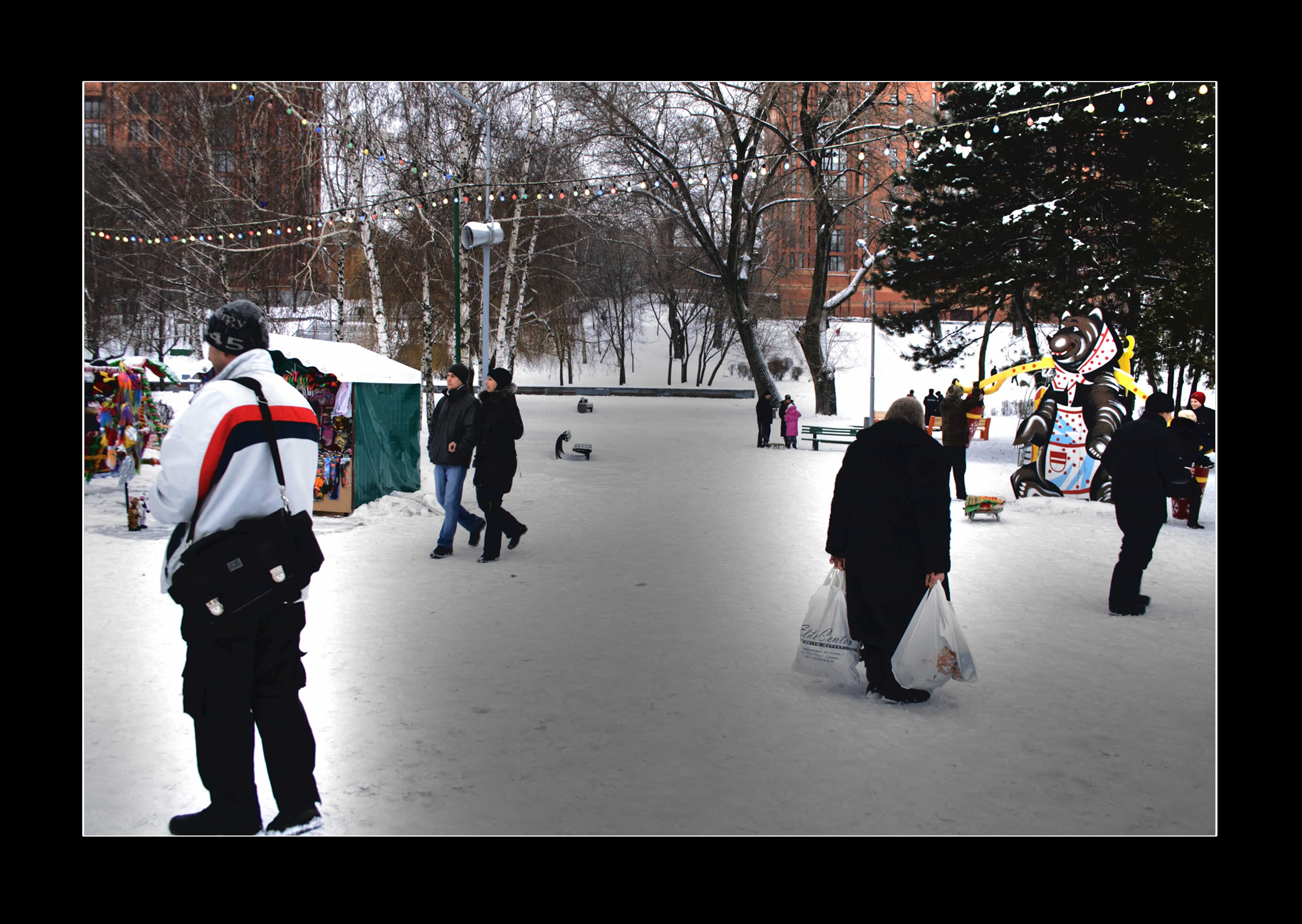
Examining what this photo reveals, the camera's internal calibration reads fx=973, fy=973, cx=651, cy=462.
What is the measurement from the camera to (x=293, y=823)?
3.28 m

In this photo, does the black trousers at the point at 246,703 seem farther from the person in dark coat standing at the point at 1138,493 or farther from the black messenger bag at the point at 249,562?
the person in dark coat standing at the point at 1138,493

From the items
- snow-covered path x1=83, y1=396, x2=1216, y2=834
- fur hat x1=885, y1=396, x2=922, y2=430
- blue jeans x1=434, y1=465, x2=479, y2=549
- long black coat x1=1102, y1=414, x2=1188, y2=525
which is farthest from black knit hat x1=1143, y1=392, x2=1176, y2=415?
blue jeans x1=434, y1=465, x2=479, y2=549

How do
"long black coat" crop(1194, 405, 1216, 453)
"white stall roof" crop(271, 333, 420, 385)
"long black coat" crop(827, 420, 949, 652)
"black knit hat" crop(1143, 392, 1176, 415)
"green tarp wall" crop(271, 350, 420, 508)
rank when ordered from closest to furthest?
"long black coat" crop(827, 420, 949, 652) → "black knit hat" crop(1143, 392, 1176, 415) → "white stall roof" crop(271, 333, 420, 385) → "green tarp wall" crop(271, 350, 420, 508) → "long black coat" crop(1194, 405, 1216, 453)

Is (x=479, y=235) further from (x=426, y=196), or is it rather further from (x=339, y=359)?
(x=426, y=196)

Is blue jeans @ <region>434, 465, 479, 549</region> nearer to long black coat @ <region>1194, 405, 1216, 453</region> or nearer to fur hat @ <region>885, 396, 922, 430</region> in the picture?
fur hat @ <region>885, 396, 922, 430</region>

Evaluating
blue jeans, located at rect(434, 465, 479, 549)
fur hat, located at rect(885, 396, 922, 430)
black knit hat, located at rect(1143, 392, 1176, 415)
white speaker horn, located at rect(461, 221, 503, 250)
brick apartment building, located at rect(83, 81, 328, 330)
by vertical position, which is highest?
brick apartment building, located at rect(83, 81, 328, 330)

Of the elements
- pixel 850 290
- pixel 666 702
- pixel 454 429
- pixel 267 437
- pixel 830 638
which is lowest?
pixel 666 702

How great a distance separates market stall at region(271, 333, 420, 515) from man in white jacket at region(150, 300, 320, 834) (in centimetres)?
753

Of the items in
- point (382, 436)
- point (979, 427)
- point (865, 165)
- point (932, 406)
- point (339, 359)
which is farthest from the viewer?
point (865, 165)

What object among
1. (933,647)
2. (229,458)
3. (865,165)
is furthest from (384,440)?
(865,165)

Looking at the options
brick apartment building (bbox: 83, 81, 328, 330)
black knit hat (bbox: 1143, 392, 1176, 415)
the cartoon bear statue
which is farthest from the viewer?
brick apartment building (bbox: 83, 81, 328, 330)

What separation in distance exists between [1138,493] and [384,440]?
824 cm

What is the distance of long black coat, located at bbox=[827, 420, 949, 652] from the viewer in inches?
179

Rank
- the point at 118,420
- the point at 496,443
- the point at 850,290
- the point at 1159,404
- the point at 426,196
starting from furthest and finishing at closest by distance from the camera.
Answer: the point at 850,290
the point at 426,196
the point at 118,420
the point at 496,443
the point at 1159,404
